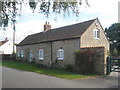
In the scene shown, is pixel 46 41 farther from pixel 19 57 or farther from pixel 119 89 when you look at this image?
pixel 119 89

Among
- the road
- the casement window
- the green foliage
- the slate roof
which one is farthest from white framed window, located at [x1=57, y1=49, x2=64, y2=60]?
the road

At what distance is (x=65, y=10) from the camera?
418 cm

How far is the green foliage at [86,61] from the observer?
66.0 feet

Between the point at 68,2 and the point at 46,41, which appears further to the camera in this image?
the point at 46,41

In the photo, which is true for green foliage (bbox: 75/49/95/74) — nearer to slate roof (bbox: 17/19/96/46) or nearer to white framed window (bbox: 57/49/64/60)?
slate roof (bbox: 17/19/96/46)

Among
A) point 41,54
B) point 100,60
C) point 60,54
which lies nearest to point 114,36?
point 41,54

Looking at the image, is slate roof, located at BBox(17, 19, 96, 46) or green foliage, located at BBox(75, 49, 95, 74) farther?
slate roof, located at BBox(17, 19, 96, 46)

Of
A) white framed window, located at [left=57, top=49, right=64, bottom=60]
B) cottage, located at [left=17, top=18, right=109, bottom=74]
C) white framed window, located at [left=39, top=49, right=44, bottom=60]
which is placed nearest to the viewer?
cottage, located at [left=17, top=18, right=109, bottom=74]

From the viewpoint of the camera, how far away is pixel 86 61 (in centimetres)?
2041

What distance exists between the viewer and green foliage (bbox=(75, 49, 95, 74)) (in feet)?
66.0

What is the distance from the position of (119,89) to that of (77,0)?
9.24 meters

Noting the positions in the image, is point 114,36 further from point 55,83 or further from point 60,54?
point 55,83

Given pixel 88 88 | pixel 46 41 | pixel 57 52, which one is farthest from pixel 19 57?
pixel 88 88

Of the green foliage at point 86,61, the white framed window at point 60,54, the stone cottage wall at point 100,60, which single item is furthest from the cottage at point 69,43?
the green foliage at point 86,61
